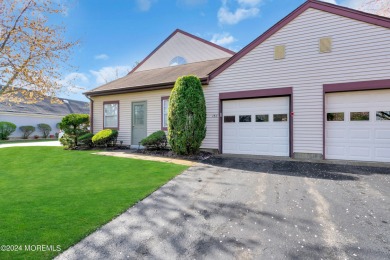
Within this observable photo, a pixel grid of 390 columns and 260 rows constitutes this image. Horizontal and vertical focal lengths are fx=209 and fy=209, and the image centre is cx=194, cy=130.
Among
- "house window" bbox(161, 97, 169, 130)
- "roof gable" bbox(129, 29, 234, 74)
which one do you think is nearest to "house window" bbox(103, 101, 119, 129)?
"house window" bbox(161, 97, 169, 130)

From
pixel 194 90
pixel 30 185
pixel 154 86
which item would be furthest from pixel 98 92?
pixel 30 185

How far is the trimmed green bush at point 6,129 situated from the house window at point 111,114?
14099 millimetres

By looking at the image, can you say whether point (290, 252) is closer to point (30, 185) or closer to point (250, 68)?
point (30, 185)

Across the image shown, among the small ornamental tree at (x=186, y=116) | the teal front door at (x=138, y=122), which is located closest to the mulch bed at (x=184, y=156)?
the small ornamental tree at (x=186, y=116)

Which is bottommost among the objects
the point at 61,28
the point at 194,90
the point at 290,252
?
the point at 290,252

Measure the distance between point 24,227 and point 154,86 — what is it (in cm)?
817

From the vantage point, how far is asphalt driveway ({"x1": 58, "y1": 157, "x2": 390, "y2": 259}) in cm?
259

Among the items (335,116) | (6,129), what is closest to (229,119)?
(335,116)

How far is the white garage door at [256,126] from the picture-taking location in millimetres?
8133

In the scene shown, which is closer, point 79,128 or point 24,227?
point 24,227

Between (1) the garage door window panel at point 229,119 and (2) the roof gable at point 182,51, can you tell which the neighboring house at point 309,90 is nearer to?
(1) the garage door window panel at point 229,119

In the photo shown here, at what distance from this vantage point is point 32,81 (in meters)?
7.32

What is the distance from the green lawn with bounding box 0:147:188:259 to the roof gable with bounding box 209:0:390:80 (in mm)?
5341

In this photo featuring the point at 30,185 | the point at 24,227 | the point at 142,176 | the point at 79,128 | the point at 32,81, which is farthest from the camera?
the point at 79,128
